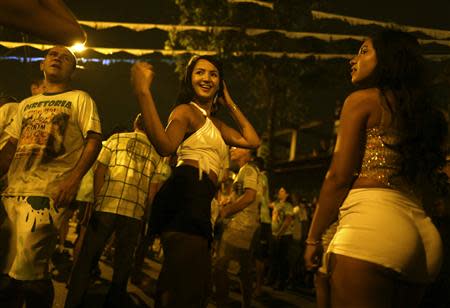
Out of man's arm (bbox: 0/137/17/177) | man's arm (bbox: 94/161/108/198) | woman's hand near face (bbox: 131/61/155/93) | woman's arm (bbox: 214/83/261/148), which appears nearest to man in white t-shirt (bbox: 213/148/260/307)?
man's arm (bbox: 94/161/108/198)

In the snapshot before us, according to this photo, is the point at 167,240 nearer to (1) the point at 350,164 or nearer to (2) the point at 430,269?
(1) the point at 350,164

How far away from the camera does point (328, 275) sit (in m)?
2.21

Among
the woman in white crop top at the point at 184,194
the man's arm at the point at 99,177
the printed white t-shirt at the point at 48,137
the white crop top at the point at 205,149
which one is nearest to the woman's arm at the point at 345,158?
the woman in white crop top at the point at 184,194

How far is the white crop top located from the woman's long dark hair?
111 cm

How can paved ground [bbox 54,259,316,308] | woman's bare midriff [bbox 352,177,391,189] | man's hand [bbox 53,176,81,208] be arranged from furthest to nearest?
paved ground [bbox 54,259,316,308], man's hand [bbox 53,176,81,208], woman's bare midriff [bbox 352,177,391,189]

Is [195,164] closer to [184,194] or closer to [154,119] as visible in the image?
[184,194]

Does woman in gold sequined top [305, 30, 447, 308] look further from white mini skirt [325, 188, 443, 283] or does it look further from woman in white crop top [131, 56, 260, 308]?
woman in white crop top [131, 56, 260, 308]

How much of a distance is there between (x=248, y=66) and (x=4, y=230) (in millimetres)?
18419

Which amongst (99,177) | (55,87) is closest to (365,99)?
(55,87)

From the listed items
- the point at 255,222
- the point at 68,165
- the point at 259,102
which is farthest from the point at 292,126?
the point at 68,165

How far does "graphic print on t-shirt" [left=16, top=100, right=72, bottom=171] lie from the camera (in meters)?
3.54

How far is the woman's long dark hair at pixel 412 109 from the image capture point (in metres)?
2.23

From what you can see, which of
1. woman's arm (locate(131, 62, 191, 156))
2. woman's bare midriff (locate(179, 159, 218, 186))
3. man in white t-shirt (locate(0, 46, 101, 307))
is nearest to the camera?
woman's arm (locate(131, 62, 191, 156))

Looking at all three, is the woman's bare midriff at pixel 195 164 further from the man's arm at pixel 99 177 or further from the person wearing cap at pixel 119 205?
the man's arm at pixel 99 177
